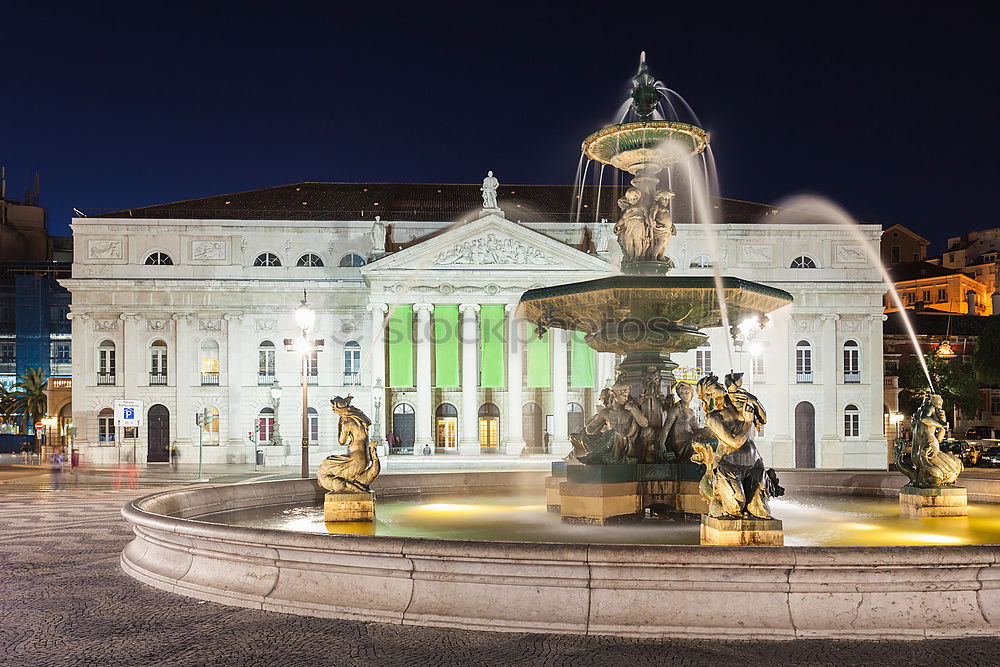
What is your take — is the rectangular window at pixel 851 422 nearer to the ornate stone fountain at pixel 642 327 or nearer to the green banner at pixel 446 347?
the green banner at pixel 446 347

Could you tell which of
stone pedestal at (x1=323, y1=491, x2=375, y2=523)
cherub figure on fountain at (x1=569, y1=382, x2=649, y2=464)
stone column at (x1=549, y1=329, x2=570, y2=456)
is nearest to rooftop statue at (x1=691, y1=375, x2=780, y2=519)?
cherub figure on fountain at (x1=569, y1=382, x2=649, y2=464)

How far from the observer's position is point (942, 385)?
62719 mm

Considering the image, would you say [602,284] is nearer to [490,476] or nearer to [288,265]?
[490,476]

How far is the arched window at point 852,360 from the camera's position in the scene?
58.6 meters

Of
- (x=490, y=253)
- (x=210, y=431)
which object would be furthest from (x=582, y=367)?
(x=210, y=431)

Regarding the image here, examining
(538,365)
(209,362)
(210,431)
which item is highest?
(209,362)

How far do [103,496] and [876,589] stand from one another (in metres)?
23.9

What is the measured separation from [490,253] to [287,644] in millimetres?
46784

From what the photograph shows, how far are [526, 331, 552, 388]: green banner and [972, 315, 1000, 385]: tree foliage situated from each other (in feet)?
95.7

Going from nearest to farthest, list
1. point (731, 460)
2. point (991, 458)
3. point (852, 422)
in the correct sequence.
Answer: point (731, 460), point (991, 458), point (852, 422)

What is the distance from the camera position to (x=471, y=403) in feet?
175

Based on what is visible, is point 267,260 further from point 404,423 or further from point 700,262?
point 700,262

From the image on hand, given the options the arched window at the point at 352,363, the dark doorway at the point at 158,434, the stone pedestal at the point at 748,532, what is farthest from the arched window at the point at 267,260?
the stone pedestal at the point at 748,532

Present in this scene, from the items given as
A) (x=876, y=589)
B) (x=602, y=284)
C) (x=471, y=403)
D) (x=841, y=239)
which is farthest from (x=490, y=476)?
(x=841, y=239)
